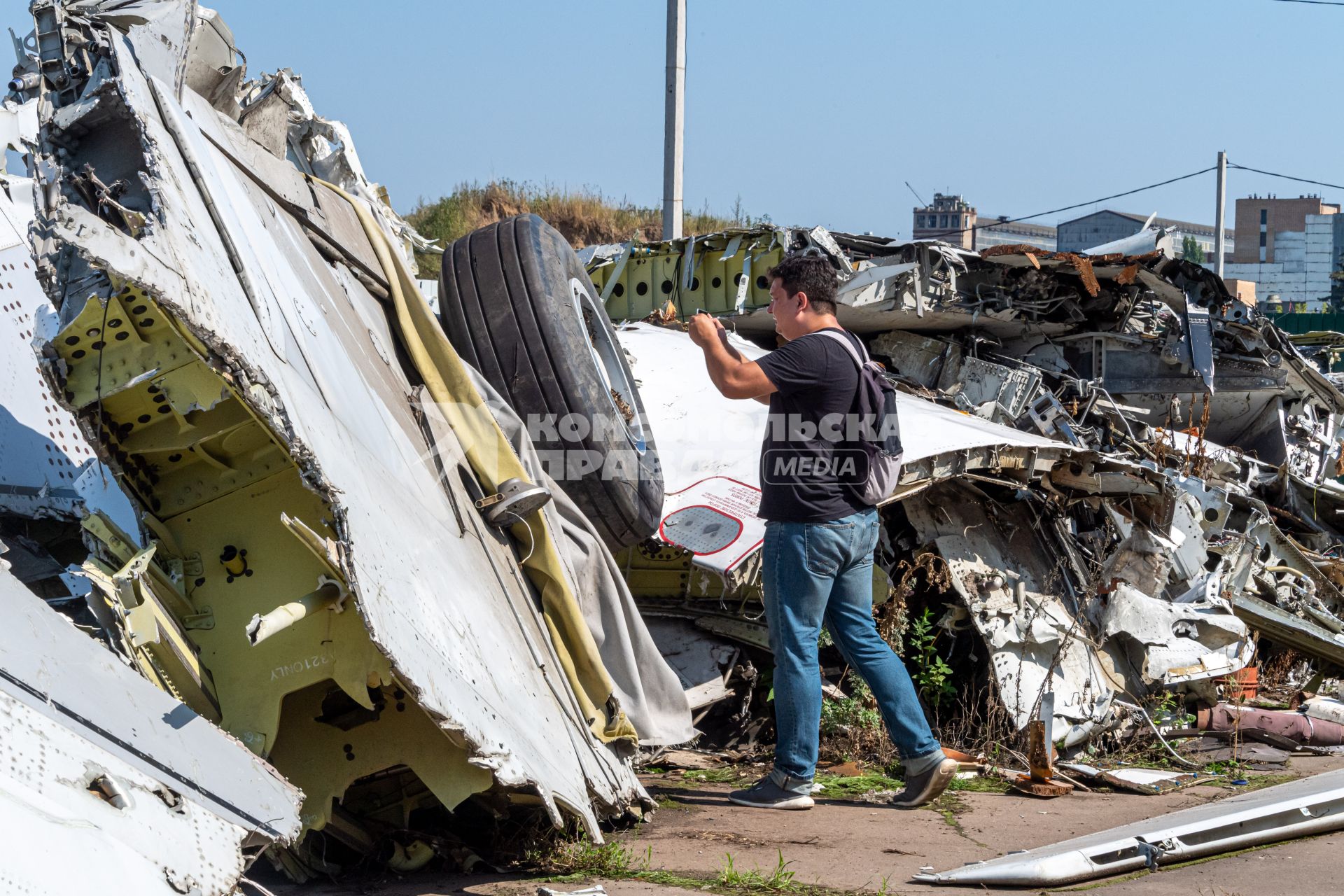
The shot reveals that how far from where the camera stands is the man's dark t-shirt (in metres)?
3.81

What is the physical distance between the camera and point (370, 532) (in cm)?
282

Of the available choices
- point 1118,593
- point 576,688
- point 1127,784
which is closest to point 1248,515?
point 1118,593

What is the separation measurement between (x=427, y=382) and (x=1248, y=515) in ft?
15.2

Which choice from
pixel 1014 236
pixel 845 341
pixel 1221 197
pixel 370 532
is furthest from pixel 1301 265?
pixel 370 532

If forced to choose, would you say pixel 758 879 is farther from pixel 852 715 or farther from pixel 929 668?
pixel 929 668

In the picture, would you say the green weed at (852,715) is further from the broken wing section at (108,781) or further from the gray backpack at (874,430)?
the broken wing section at (108,781)

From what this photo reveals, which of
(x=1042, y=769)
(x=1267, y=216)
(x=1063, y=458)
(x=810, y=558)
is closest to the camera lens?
(x=810, y=558)

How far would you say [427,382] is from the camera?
12.9 feet

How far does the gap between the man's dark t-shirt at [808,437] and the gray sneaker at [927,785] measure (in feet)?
2.73

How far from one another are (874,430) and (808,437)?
0.24m

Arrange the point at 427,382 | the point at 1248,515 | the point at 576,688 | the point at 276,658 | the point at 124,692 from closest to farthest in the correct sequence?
1. the point at 124,692
2. the point at 276,658
3. the point at 576,688
4. the point at 427,382
5. the point at 1248,515

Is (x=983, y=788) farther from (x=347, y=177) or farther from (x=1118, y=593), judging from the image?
(x=347, y=177)

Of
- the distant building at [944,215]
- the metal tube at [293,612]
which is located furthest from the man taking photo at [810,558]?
the distant building at [944,215]

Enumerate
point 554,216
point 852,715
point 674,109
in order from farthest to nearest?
1. point 554,216
2. point 674,109
3. point 852,715
